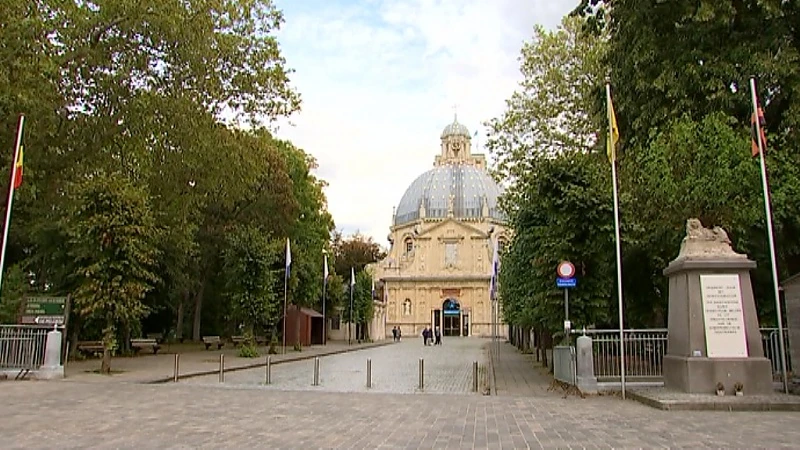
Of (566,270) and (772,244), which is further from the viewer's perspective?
(566,270)

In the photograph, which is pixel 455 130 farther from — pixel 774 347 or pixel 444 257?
pixel 774 347

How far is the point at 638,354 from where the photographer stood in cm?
1541

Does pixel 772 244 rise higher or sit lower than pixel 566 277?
higher

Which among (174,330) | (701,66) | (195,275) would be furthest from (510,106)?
(174,330)

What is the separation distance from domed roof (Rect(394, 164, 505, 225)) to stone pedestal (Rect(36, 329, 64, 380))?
85.5 metres

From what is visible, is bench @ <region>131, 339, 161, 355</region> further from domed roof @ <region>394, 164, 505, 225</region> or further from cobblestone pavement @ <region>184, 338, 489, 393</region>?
domed roof @ <region>394, 164, 505, 225</region>

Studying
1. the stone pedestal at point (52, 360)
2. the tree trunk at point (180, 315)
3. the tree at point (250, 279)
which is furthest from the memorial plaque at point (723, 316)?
the tree trunk at point (180, 315)

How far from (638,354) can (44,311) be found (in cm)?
1584

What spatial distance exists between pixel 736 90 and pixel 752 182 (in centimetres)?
323

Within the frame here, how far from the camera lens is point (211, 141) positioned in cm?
2369

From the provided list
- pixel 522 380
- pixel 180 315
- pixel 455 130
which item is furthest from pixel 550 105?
pixel 455 130

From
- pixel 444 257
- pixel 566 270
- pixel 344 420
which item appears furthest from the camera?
pixel 444 257

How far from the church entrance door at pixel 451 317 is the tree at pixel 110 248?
244ft

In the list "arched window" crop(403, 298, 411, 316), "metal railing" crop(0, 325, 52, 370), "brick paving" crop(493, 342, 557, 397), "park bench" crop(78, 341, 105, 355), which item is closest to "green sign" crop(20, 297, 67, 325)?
"metal railing" crop(0, 325, 52, 370)
